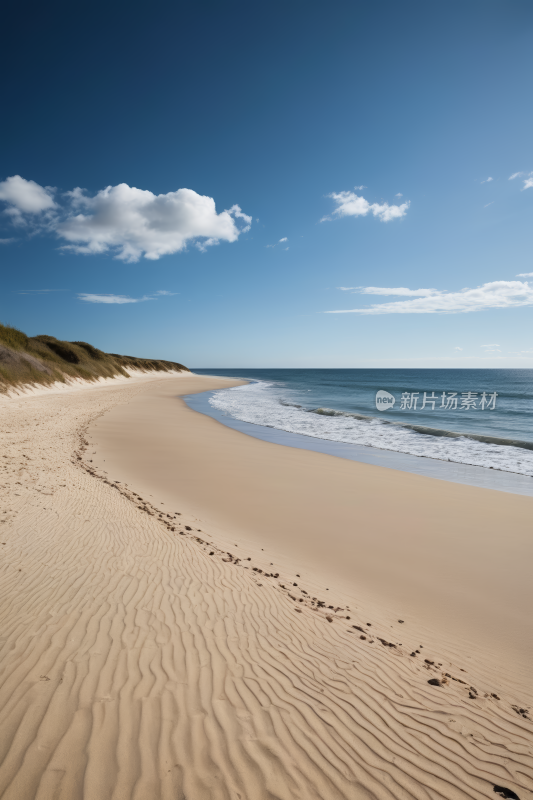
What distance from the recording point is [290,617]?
13.4 ft

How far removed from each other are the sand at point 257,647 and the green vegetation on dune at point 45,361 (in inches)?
976

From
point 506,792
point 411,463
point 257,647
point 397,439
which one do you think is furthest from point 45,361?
point 506,792

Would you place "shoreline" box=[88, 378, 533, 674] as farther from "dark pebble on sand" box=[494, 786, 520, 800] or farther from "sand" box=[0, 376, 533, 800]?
"dark pebble on sand" box=[494, 786, 520, 800]

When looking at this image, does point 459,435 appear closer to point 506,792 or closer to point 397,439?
point 397,439

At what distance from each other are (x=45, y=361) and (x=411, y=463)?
37.0 m

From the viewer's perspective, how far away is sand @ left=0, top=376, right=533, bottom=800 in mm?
2381

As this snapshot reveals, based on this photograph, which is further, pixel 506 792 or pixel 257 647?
pixel 257 647

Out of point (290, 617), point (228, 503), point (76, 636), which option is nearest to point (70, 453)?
point (228, 503)

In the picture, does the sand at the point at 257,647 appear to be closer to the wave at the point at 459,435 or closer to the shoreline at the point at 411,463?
the shoreline at the point at 411,463

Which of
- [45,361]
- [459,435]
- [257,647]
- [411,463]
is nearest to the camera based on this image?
[257,647]

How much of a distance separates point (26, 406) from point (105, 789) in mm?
23414

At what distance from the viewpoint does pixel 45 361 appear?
1436 inches

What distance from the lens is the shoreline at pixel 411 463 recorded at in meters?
10.2

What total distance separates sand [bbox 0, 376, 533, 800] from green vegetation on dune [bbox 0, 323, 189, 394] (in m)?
24.8
